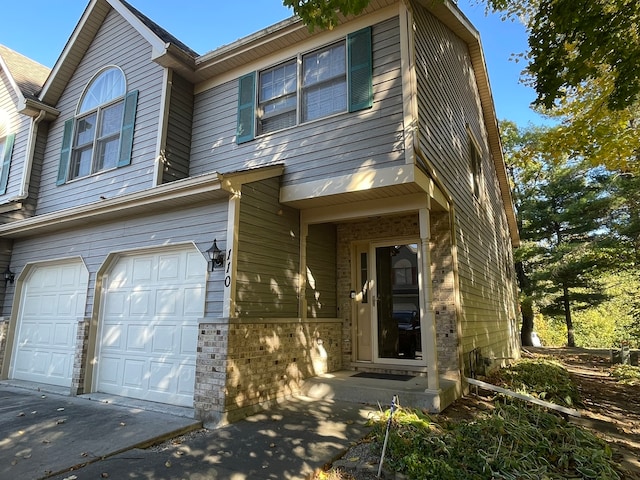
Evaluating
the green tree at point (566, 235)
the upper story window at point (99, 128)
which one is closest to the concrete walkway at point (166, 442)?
the upper story window at point (99, 128)

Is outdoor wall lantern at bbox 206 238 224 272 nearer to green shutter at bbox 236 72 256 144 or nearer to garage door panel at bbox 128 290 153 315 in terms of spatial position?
garage door panel at bbox 128 290 153 315

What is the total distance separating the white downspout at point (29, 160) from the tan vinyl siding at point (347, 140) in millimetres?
4981

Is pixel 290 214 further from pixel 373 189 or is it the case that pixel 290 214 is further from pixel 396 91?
pixel 396 91

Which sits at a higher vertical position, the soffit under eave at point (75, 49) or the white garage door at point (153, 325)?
the soffit under eave at point (75, 49)

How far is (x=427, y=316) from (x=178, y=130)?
584 cm

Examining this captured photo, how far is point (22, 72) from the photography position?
10328 mm

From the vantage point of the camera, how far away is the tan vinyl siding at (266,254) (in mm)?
5430

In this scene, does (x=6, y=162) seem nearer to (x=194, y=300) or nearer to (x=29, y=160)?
(x=29, y=160)

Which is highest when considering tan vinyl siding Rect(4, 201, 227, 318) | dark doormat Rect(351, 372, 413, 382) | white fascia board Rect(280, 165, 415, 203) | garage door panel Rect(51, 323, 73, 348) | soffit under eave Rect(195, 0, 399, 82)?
soffit under eave Rect(195, 0, 399, 82)

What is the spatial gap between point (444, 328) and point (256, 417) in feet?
10.8

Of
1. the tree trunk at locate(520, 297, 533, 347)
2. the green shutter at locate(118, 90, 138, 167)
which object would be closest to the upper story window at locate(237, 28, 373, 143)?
the green shutter at locate(118, 90, 138, 167)

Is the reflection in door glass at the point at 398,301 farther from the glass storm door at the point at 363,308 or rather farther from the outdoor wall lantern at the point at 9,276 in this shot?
the outdoor wall lantern at the point at 9,276

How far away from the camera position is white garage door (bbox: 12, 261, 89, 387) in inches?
288

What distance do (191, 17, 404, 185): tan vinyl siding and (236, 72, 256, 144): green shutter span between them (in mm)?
157
